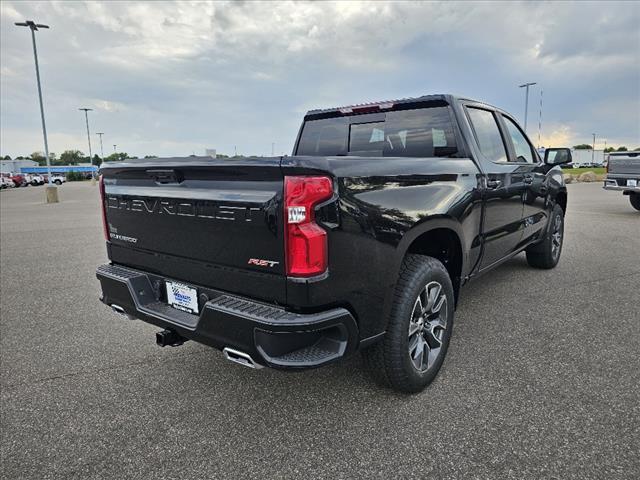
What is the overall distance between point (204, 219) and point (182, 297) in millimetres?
523

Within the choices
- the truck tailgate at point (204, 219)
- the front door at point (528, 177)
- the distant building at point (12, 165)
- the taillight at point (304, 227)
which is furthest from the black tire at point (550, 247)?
the distant building at point (12, 165)

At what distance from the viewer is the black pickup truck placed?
199 cm

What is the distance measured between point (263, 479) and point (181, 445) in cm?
52

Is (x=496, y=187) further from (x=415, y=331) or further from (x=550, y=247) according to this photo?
(x=550, y=247)

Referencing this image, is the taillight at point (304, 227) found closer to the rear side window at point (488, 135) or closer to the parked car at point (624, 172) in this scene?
the rear side window at point (488, 135)

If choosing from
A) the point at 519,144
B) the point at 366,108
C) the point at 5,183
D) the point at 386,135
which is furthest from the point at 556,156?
the point at 5,183

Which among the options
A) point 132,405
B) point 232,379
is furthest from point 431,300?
point 132,405

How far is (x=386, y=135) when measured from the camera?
3.74m

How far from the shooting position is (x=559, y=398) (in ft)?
8.55

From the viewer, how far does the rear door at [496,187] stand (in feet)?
11.4

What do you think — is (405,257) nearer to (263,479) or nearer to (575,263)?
(263,479)

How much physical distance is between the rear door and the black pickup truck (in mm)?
30

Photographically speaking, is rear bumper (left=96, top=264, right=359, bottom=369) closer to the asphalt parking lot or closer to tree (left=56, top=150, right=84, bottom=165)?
the asphalt parking lot

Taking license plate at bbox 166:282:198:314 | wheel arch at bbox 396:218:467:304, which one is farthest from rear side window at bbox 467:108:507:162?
license plate at bbox 166:282:198:314
